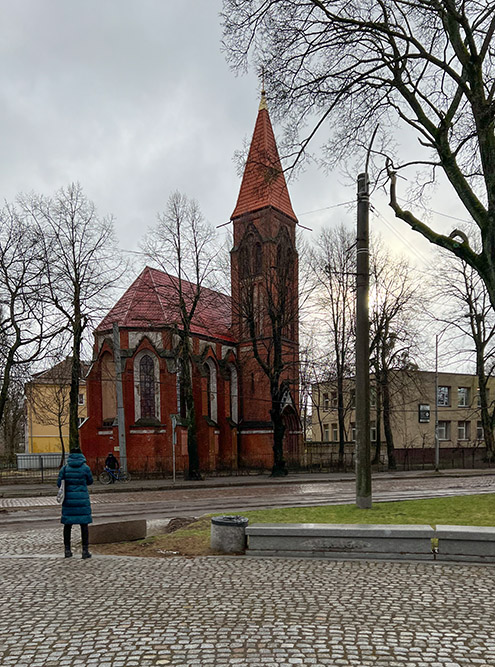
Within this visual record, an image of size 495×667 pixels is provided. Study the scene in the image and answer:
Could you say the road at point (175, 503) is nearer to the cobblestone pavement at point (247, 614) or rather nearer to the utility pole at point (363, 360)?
the utility pole at point (363, 360)

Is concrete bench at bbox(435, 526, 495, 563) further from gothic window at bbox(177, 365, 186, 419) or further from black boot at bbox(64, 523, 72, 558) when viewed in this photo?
gothic window at bbox(177, 365, 186, 419)

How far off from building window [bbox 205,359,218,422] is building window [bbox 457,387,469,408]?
1071 inches

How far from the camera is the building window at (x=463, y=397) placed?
182 ft

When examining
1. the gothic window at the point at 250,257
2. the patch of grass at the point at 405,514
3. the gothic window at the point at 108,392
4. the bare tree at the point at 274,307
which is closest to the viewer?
the patch of grass at the point at 405,514

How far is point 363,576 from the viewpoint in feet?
22.6

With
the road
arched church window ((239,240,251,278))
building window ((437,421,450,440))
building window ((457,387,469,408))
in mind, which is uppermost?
arched church window ((239,240,251,278))

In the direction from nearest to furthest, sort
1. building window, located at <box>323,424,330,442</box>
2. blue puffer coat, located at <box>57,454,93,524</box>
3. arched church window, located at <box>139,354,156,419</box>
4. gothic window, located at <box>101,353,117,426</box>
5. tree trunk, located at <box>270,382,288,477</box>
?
1. blue puffer coat, located at <box>57,454,93,524</box>
2. tree trunk, located at <box>270,382,288,477</box>
3. arched church window, located at <box>139,354,156,419</box>
4. gothic window, located at <box>101,353,117,426</box>
5. building window, located at <box>323,424,330,442</box>

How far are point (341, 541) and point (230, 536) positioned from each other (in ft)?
5.26

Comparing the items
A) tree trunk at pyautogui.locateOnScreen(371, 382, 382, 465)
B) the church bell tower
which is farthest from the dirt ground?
tree trunk at pyautogui.locateOnScreen(371, 382, 382, 465)

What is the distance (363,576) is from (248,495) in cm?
1347

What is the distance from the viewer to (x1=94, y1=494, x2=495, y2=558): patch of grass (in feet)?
29.6

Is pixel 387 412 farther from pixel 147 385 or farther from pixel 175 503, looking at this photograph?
pixel 175 503

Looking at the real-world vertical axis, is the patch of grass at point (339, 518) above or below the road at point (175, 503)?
above

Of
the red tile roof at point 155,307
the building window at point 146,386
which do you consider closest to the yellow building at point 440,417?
the red tile roof at point 155,307
